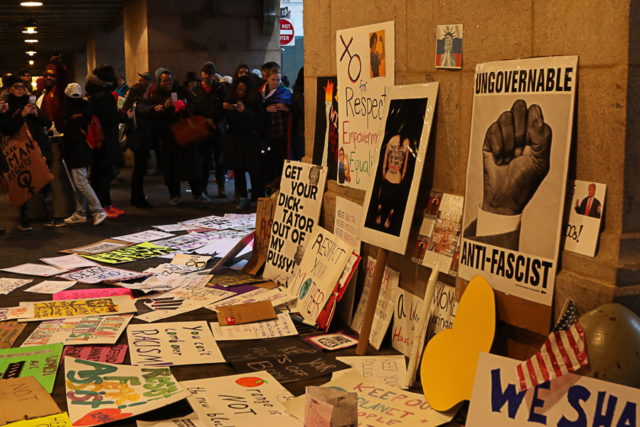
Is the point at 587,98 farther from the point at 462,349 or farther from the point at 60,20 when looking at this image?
the point at 60,20

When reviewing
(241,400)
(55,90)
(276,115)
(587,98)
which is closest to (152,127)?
(55,90)

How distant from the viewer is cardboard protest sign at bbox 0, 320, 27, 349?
384 cm

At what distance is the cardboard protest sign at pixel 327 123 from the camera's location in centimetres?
452

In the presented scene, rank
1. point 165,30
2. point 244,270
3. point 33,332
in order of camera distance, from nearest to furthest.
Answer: point 33,332 < point 244,270 < point 165,30

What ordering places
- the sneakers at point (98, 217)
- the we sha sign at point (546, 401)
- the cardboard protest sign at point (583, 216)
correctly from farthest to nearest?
1. the sneakers at point (98, 217)
2. the cardboard protest sign at point (583, 216)
3. the we sha sign at point (546, 401)

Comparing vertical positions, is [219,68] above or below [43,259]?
above

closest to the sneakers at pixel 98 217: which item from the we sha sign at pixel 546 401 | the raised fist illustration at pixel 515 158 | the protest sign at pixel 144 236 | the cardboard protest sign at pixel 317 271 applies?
the protest sign at pixel 144 236

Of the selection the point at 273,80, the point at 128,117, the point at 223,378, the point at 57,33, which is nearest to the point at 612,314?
the point at 223,378

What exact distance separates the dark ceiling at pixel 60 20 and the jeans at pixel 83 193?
11.0 meters

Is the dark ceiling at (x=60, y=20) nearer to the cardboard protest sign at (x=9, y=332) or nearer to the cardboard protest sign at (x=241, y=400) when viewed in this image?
the cardboard protest sign at (x=9, y=332)

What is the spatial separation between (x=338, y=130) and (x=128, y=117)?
16.4 feet

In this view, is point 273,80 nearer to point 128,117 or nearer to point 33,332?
point 128,117

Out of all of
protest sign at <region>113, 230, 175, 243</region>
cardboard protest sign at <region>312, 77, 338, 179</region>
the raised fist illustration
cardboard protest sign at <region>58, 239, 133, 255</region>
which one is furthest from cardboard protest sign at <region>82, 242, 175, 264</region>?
the raised fist illustration

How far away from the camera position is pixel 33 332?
4.02 meters
